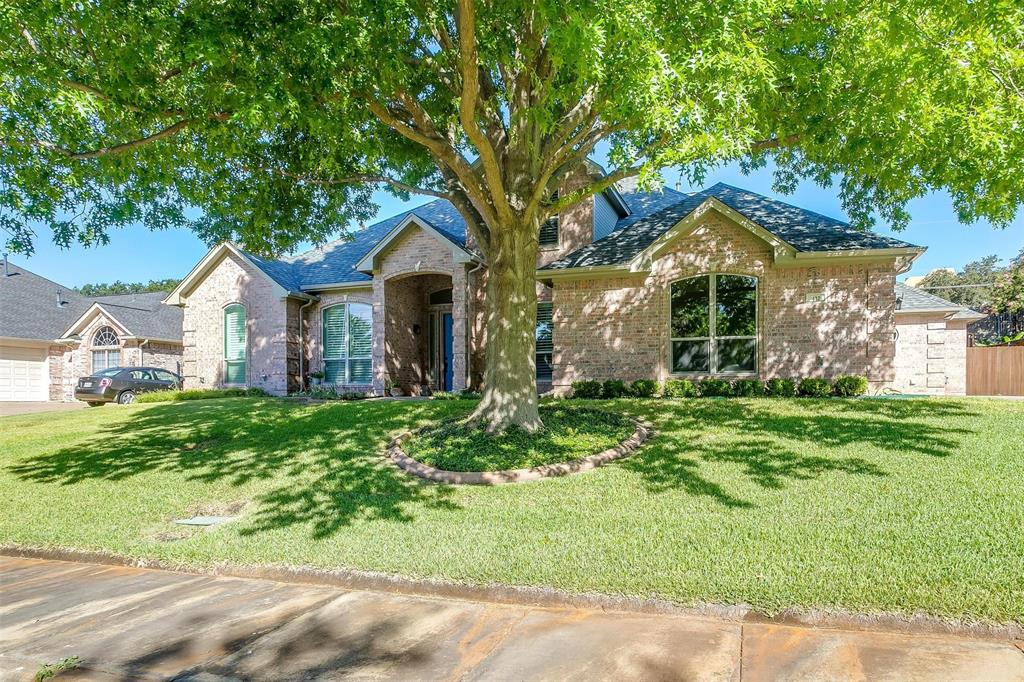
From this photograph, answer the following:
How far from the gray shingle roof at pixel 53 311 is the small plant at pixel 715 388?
2173cm

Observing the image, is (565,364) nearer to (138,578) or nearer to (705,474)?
(705,474)

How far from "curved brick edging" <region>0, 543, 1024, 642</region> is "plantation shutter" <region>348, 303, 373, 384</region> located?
Result: 38.3ft

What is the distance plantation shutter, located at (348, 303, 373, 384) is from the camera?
57.1ft

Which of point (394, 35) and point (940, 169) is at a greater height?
point (394, 35)

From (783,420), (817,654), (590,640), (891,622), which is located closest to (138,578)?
(590,640)

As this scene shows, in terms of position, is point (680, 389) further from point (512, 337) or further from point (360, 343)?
point (360, 343)

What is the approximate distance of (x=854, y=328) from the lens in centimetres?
1220

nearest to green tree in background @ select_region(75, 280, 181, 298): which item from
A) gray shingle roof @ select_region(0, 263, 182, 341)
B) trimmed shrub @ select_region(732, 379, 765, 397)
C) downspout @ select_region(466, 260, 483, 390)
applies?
gray shingle roof @ select_region(0, 263, 182, 341)

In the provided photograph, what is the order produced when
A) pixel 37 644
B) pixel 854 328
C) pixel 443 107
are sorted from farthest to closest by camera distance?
pixel 854 328, pixel 443 107, pixel 37 644

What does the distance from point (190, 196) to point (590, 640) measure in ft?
30.8

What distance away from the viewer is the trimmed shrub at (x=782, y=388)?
474 inches

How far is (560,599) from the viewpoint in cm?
418

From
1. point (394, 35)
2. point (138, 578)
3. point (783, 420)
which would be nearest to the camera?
point (138, 578)

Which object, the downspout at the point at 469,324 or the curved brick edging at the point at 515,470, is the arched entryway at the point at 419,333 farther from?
the curved brick edging at the point at 515,470
